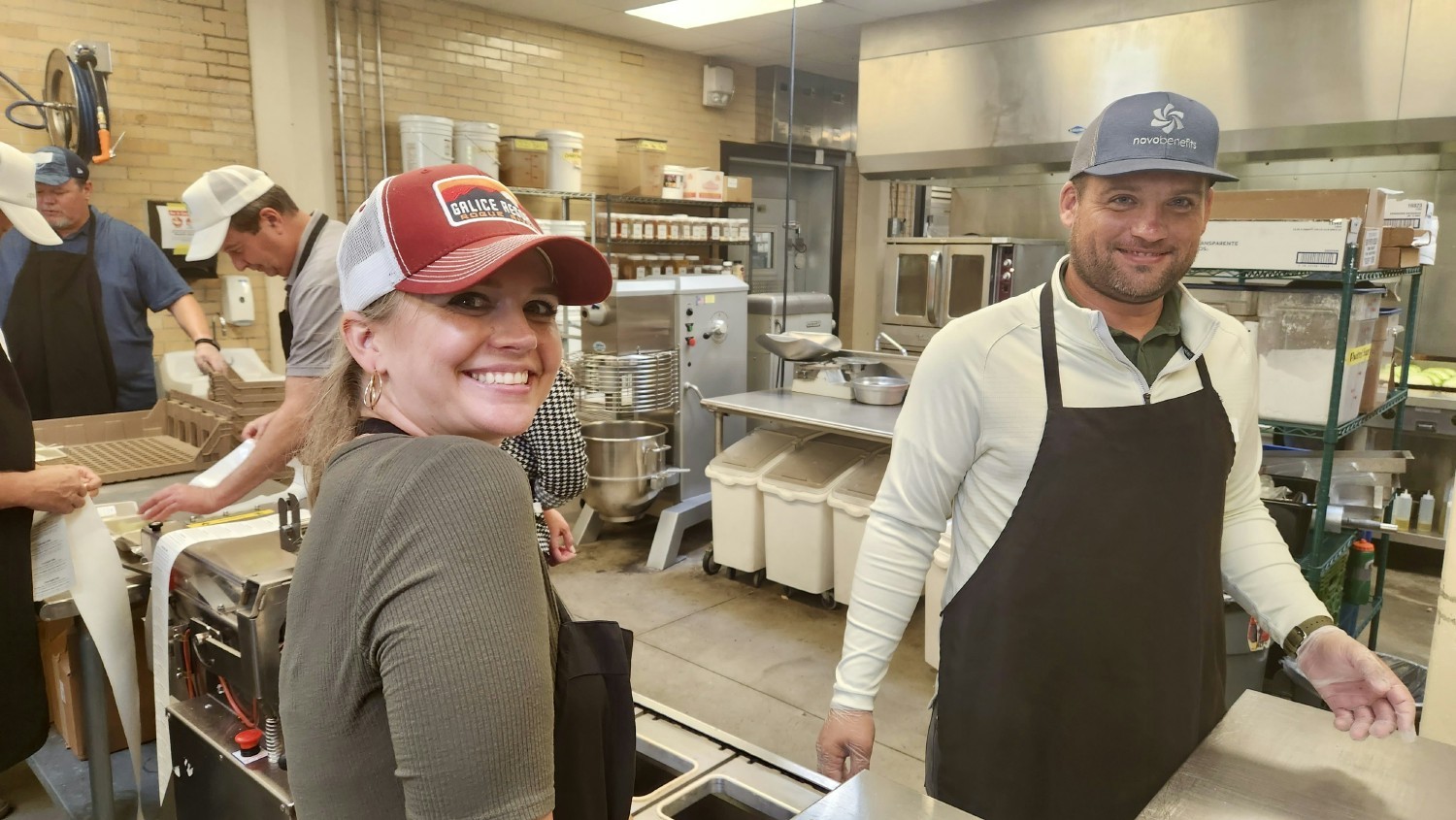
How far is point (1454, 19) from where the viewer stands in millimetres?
4422

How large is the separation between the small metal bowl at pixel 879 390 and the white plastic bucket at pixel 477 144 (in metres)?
3.36

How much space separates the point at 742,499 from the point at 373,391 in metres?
3.57

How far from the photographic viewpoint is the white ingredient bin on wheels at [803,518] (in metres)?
4.14

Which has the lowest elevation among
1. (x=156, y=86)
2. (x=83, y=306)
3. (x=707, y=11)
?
(x=83, y=306)

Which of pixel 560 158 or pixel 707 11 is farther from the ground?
pixel 707 11

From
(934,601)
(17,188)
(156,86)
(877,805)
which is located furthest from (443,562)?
(156,86)

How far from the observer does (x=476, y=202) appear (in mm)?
855

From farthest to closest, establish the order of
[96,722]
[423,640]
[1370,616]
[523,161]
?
[523,161]
[1370,616]
[96,722]
[423,640]

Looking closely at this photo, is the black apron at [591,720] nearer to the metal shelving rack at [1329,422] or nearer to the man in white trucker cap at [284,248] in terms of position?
the man in white trucker cap at [284,248]

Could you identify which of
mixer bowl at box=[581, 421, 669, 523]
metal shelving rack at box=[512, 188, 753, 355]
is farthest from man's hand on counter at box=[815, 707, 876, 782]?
metal shelving rack at box=[512, 188, 753, 355]

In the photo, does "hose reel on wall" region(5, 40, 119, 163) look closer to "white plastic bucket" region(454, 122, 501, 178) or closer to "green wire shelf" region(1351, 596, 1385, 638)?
"white plastic bucket" region(454, 122, 501, 178)

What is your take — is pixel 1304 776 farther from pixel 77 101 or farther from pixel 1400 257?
pixel 77 101

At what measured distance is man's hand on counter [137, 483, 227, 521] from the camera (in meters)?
2.15

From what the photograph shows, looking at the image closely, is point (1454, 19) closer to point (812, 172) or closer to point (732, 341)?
point (732, 341)
